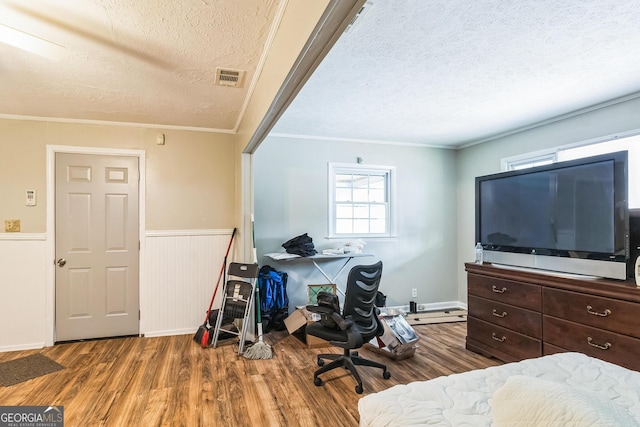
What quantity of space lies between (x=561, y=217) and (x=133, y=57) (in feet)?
11.6

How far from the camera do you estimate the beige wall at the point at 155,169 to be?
3.51m

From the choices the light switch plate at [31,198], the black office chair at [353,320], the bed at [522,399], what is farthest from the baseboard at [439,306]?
the light switch plate at [31,198]

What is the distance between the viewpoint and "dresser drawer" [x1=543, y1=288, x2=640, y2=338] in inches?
87.0

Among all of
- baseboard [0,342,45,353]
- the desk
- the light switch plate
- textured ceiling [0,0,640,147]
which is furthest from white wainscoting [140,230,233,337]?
textured ceiling [0,0,640,147]

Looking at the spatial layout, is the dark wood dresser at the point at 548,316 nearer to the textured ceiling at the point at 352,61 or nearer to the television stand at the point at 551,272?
the television stand at the point at 551,272

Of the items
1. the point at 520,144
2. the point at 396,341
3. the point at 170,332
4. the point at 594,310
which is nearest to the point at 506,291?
the point at 594,310

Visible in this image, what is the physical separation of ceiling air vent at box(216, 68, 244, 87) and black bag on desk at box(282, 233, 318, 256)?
2031 millimetres

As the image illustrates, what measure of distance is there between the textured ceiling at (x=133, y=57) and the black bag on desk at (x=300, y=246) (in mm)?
1633

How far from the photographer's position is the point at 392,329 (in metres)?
Answer: 3.27

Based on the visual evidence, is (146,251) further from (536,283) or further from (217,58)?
(536,283)

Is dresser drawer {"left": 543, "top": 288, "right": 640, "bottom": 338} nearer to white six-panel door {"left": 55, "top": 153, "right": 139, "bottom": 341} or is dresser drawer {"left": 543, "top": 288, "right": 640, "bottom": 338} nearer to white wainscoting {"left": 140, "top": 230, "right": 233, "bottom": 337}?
white wainscoting {"left": 140, "top": 230, "right": 233, "bottom": 337}

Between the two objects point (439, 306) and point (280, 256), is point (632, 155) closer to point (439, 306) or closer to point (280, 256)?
point (439, 306)

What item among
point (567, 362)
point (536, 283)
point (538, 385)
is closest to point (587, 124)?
point (536, 283)

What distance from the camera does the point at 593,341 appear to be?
7.89ft
